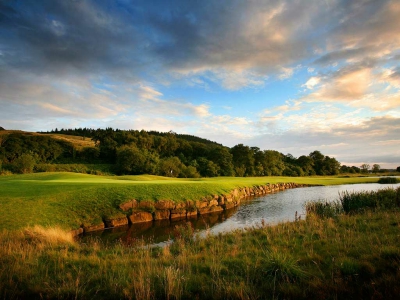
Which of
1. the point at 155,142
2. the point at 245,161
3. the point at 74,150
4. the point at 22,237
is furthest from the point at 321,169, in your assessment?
the point at 22,237

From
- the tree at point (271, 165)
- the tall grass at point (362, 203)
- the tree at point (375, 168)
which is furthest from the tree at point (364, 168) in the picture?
the tall grass at point (362, 203)

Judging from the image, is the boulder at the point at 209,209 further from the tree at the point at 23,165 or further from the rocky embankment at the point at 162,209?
the tree at the point at 23,165

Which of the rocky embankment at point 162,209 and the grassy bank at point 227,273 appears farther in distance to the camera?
the rocky embankment at point 162,209

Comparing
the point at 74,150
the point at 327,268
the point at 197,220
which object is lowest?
the point at 197,220

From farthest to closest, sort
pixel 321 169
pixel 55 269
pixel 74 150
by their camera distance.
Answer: pixel 321 169
pixel 74 150
pixel 55 269

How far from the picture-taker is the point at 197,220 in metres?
21.9

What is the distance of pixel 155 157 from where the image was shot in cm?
7125

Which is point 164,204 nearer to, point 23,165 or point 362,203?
point 362,203

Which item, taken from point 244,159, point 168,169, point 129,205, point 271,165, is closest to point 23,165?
point 168,169

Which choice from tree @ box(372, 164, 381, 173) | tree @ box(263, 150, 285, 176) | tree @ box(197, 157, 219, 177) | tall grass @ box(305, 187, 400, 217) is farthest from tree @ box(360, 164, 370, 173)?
tall grass @ box(305, 187, 400, 217)

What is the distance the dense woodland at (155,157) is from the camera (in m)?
67.2

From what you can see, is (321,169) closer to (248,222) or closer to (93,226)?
(248,222)

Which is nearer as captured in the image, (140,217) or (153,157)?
(140,217)

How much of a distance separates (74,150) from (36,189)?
280 ft
